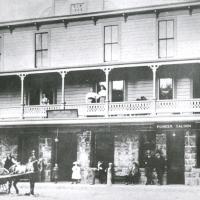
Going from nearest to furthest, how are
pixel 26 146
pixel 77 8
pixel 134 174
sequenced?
pixel 134 174 → pixel 26 146 → pixel 77 8

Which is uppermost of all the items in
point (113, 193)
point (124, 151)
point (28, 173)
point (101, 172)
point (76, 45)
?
point (76, 45)

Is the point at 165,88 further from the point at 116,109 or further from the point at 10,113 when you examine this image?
the point at 10,113

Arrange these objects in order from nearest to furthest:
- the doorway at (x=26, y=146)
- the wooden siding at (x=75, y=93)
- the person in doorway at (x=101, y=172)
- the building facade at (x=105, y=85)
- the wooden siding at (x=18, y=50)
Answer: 1. the building facade at (x=105, y=85)
2. the person in doorway at (x=101, y=172)
3. the doorway at (x=26, y=146)
4. the wooden siding at (x=75, y=93)
5. the wooden siding at (x=18, y=50)

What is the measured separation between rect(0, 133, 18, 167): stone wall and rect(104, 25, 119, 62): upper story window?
22.4ft

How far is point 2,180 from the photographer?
17.8 metres

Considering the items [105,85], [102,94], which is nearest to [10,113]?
[102,94]

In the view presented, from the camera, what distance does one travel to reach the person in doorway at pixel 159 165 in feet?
76.9

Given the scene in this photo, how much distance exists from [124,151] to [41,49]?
8201 millimetres

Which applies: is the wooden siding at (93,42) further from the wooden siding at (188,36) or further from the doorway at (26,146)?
the doorway at (26,146)

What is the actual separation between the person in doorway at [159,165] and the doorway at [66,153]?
519 cm

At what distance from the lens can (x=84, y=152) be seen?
1003 inches

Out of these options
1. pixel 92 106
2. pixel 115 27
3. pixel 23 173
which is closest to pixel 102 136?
pixel 92 106

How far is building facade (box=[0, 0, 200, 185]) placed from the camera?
24.2 metres

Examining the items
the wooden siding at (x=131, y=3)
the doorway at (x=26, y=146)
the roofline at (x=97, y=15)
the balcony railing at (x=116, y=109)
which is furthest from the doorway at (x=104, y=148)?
the wooden siding at (x=131, y=3)
